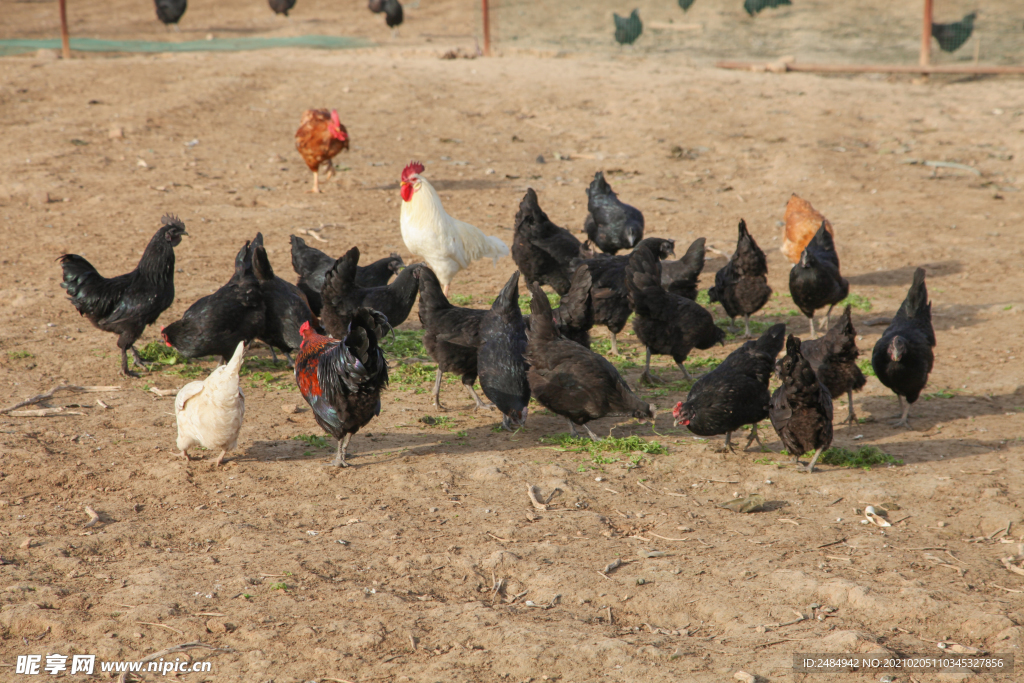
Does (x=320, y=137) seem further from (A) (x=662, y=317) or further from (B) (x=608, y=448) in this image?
(B) (x=608, y=448)

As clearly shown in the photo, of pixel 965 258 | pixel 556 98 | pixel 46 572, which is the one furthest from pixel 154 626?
pixel 556 98

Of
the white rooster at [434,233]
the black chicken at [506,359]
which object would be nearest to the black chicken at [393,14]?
the white rooster at [434,233]

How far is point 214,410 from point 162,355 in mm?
2784

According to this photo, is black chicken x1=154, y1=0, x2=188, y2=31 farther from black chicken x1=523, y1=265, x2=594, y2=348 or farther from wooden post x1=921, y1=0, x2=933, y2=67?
black chicken x1=523, y1=265, x2=594, y2=348

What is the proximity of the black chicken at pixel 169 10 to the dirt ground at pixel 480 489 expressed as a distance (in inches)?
338

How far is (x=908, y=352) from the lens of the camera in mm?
6328

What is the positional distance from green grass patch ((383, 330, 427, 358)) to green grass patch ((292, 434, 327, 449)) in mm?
1813

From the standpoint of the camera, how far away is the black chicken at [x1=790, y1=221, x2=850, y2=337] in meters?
8.00

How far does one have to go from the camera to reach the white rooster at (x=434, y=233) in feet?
29.9

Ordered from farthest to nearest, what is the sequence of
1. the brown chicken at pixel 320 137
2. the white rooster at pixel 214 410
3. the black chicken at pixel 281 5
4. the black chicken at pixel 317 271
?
1. the black chicken at pixel 281 5
2. the brown chicken at pixel 320 137
3. the black chicken at pixel 317 271
4. the white rooster at pixel 214 410

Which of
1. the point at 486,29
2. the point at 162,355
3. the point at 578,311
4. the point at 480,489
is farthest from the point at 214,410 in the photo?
the point at 486,29

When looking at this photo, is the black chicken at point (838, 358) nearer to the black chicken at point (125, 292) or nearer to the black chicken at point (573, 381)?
the black chicken at point (573, 381)

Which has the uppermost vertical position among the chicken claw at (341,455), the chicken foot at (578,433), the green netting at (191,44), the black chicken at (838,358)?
the green netting at (191,44)

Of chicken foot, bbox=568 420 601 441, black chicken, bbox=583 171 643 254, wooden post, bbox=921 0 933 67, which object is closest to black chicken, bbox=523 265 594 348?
chicken foot, bbox=568 420 601 441
